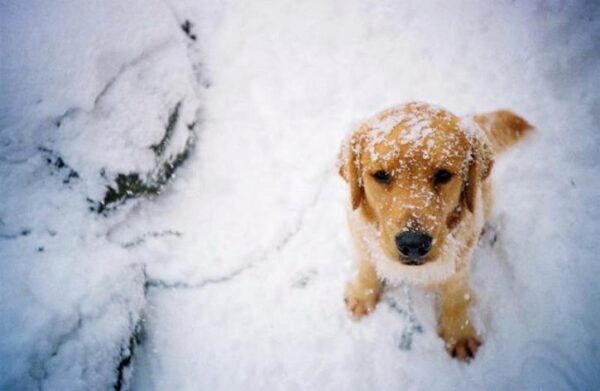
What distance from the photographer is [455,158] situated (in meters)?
2.14

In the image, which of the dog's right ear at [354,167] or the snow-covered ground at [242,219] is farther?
the snow-covered ground at [242,219]

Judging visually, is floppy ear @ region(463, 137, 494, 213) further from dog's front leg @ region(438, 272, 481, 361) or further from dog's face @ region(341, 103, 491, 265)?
dog's front leg @ region(438, 272, 481, 361)

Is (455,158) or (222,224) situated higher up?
(455,158)

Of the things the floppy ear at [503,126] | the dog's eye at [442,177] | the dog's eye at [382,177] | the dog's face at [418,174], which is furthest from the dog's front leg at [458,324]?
the floppy ear at [503,126]

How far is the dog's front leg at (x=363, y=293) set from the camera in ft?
9.77

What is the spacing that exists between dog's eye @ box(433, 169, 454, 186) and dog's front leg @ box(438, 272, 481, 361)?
37.2 inches

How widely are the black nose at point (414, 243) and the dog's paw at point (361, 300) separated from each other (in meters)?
1.03

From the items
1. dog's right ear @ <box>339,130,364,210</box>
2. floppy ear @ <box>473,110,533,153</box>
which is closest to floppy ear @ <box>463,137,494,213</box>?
dog's right ear @ <box>339,130,364,210</box>

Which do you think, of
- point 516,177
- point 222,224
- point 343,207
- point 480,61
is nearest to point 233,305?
point 222,224

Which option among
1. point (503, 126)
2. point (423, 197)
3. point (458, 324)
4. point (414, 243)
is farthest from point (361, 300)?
point (503, 126)

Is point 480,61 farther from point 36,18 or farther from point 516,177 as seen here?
point 36,18

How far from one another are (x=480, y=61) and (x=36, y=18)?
454cm

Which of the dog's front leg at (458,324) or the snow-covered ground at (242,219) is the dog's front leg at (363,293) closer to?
the snow-covered ground at (242,219)

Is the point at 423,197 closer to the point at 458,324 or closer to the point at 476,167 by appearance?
the point at 476,167
